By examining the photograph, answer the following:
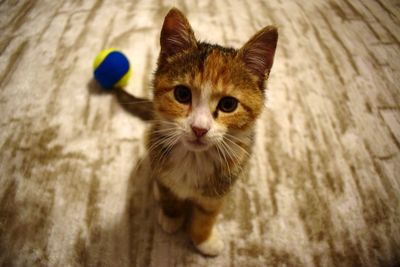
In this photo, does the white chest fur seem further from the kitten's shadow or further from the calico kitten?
the kitten's shadow

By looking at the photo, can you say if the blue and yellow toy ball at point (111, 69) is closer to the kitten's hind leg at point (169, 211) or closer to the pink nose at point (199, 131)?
the kitten's hind leg at point (169, 211)

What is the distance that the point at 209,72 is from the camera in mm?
681

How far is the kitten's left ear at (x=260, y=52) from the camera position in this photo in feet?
2.31

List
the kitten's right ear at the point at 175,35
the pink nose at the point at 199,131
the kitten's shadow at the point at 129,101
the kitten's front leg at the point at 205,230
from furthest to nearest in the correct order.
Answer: the kitten's shadow at the point at 129,101 < the kitten's front leg at the point at 205,230 < the kitten's right ear at the point at 175,35 < the pink nose at the point at 199,131

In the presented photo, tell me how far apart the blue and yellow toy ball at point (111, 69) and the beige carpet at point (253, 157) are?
8cm

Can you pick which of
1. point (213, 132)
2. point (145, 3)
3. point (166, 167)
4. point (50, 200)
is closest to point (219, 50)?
point (213, 132)

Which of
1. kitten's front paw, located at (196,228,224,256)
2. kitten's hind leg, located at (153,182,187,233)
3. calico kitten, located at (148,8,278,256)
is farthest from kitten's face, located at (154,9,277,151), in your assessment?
kitten's front paw, located at (196,228,224,256)

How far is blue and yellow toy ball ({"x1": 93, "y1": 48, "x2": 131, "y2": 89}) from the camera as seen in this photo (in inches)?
45.8

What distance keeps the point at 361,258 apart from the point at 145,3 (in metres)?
1.66

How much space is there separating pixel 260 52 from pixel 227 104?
0.17 m

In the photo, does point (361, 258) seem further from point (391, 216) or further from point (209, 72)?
point (209, 72)

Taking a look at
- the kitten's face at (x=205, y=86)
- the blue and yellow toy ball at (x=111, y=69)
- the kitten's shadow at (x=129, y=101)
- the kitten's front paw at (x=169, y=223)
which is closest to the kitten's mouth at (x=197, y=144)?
the kitten's face at (x=205, y=86)

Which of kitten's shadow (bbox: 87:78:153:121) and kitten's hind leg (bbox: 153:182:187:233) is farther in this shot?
kitten's shadow (bbox: 87:78:153:121)

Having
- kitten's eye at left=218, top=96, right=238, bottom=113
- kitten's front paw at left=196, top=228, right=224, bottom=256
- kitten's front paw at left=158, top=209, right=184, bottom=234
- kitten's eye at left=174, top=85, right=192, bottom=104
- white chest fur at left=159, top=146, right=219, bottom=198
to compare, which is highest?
kitten's eye at left=174, top=85, right=192, bottom=104
